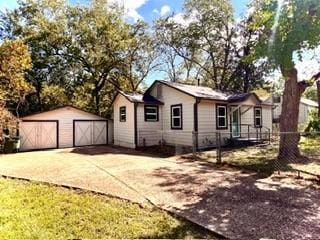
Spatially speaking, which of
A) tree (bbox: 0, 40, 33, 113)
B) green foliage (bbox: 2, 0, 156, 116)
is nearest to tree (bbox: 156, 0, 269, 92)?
green foliage (bbox: 2, 0, 156, 116)

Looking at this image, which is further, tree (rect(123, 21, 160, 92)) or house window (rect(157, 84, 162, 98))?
tree (rect(123, 21, 160, 92))

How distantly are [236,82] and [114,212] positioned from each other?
2897 centimetres

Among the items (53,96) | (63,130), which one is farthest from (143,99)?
(53,96)

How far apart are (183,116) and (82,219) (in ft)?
41.7

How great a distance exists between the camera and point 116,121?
21.5m

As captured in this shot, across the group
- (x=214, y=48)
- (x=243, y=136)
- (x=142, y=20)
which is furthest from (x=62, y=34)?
(x=243, y=136)

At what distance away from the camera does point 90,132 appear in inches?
861

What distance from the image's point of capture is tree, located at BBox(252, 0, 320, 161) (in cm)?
987

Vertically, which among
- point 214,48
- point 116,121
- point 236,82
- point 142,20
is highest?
point 142,20

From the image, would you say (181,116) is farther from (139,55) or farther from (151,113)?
(139,55)

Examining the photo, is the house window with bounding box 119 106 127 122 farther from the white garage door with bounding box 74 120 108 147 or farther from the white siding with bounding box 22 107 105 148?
the white siding with bounding box 22 107 105 148

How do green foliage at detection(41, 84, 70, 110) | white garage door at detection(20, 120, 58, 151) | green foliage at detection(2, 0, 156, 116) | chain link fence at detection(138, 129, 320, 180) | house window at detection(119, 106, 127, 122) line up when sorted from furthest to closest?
green foliage at detection(41, 84, 70, 110) < green foliage at detection(2, 0, 156, 116) < house window at detection(119, 106, 127, 122) < white garage door at detection(20, 120, 58, 151) < chain link fence at detection(138, 129, 320, 180)

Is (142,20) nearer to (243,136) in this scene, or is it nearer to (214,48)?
(214,48)

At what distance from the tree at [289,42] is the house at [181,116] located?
486 cm
